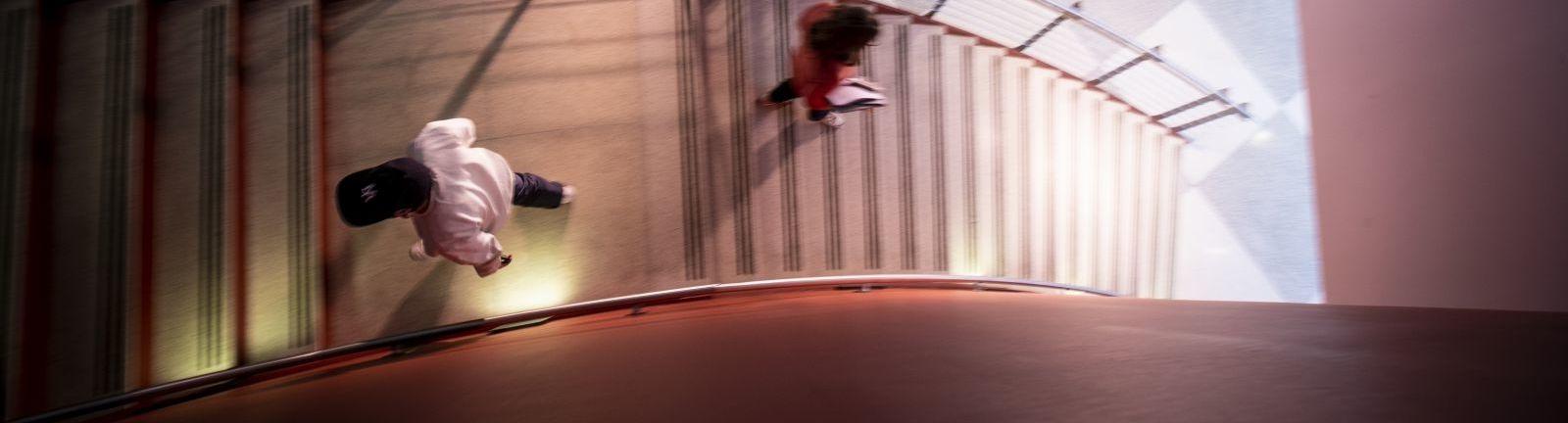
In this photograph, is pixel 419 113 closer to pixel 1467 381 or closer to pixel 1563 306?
pixel 1467 381

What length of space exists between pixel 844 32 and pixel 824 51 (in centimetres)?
13

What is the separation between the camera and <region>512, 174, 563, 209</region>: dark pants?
7.66 ft

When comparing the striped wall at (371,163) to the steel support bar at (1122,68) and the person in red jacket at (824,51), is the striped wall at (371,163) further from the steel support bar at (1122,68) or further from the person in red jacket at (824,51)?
the steel support bar at (1122,68)

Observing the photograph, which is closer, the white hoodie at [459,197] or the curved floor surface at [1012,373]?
the curved floor surface at [1012,373]

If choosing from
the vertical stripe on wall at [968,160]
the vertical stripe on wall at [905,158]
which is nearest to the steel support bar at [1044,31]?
the vertical stripe on wall at [968,160]

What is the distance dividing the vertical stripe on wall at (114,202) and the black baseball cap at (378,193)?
186 centimetres

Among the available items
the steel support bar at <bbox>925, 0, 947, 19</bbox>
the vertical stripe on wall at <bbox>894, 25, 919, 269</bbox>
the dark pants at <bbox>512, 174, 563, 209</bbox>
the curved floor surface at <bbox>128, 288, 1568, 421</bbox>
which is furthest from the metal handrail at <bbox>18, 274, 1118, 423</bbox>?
the steel support bar at <bbox>925, 0, 947, 19</bbox>

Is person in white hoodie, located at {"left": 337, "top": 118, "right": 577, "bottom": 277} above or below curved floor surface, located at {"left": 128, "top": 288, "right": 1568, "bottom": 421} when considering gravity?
above

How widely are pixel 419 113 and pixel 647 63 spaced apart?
44.9 inches

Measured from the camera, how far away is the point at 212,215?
248 cm

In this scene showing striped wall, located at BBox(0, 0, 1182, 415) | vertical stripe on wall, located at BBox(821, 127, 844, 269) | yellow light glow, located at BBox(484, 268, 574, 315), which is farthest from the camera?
vertical stripe on wall, located at BBox(821, 127, 844, 269)

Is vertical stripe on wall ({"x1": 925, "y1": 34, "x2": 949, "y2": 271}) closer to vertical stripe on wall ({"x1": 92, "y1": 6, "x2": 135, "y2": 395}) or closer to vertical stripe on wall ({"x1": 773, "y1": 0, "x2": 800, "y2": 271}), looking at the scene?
vertical stripe on wall ({"x1": 773, "y1": 0, "x2": 800, "y2": 271})

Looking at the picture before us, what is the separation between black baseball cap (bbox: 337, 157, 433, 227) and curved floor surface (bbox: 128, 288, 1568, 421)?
0.46 metres

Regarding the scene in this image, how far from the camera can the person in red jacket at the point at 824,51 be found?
2.07 metres
